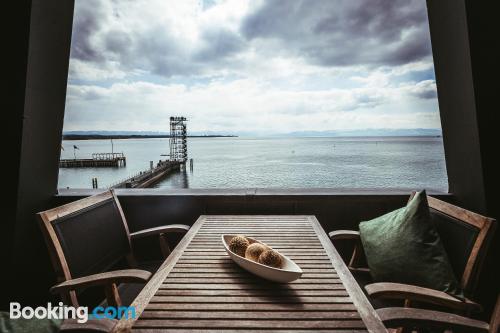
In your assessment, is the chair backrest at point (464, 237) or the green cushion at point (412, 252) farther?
the green cushion at point (412, 252)

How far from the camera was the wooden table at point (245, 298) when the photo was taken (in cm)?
80

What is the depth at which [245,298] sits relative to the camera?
0.94 m

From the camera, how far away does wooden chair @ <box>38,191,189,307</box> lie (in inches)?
48.1

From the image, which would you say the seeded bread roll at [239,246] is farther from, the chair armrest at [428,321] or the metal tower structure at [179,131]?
the metal tower structure at [179,131]

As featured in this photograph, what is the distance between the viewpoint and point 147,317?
0.83 metres

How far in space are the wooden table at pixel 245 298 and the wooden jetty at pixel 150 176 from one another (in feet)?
59.2

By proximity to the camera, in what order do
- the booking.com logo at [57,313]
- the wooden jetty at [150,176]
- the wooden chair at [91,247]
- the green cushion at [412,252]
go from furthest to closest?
the wooden jetty at [150,176], the green cushion at [412,252], the wooden chair at [91,247], the booking.com logo at [57,313]

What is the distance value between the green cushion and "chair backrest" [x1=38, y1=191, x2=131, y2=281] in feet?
5.20

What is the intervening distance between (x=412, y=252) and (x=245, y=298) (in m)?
1.00

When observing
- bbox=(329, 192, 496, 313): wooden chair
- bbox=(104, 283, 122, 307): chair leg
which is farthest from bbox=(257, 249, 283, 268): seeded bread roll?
bbox=(104, 283, 122, 307): chair leg

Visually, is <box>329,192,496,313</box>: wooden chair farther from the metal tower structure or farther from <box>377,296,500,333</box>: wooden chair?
the metal tower structure

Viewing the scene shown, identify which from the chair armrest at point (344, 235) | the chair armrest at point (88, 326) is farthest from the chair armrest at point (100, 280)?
the chair armrest at point (344, 235)

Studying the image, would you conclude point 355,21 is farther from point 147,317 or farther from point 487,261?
point 147,317

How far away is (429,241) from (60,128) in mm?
2780
